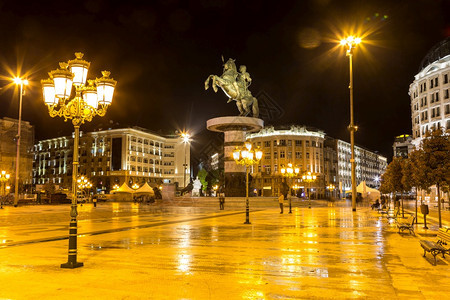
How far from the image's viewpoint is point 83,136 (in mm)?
109438

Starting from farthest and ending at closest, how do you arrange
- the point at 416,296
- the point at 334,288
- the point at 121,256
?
the point at 121,256, the point at 334,288, the point at 416,296

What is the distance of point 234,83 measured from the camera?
41.0 meters

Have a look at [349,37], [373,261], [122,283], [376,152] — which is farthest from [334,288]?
[376,152]

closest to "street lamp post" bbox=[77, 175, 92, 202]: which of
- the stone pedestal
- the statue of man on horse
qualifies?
the stone pedestal

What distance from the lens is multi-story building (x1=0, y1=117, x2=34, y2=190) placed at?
82.2 meters

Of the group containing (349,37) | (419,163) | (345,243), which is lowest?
(345,243)

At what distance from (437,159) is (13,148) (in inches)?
3515

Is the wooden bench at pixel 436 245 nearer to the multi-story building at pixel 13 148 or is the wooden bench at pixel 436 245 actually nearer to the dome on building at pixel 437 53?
the dome on building at pixel 437 53

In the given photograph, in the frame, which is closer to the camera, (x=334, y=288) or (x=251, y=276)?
(x=334, y=288)

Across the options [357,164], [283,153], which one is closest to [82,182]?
[283,153]

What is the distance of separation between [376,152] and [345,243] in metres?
172

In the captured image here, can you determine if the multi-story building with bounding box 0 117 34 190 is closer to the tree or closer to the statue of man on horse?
the statue of man on horse

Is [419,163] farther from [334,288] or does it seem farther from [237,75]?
[237,75]

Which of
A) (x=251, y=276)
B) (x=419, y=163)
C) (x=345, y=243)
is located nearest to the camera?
(x=251, y=276)
